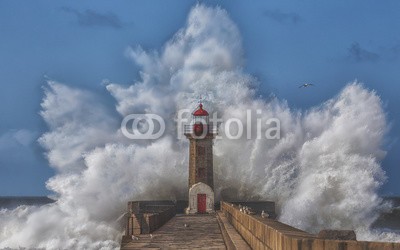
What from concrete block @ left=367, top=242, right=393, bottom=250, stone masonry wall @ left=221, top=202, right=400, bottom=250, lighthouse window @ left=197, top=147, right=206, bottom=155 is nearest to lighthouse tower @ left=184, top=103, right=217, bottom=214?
lighthouse window @ left=197, top=147, right=206, bottom=155

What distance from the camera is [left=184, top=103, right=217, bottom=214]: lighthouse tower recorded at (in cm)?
2769

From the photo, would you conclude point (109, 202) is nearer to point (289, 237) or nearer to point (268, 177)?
point (268, 177)

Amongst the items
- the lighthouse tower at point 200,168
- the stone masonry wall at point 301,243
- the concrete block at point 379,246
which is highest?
the lighthouse tower at point 200,168

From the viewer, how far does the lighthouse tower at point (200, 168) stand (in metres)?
27.7

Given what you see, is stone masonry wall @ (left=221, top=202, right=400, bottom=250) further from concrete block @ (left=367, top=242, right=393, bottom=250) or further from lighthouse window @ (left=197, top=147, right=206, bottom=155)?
lighthouse window @ (left=197, top=147, right=206, bottom=155)

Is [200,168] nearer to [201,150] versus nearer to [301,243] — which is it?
[201,150]

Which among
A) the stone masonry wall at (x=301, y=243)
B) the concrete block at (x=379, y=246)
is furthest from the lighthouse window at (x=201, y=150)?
the concrete block at (x=379, y=246)

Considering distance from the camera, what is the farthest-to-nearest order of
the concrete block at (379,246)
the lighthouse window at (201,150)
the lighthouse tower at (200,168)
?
the lighthouse window at (201,150)
the lighthouse tower at (200,168)
the concrete block at (379,246)

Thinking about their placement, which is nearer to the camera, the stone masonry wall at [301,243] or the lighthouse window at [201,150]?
the stone masonry wall at [301,243]

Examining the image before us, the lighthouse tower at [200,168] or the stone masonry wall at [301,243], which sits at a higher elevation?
the lighthouse tower at [200,168]

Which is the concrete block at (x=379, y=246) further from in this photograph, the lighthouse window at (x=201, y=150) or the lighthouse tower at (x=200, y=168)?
the lighthouse window at (x=201, y=150)

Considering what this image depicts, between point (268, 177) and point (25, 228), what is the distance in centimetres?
1514

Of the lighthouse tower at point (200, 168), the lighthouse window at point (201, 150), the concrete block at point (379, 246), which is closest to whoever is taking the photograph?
the concrete block at point (379, 246)

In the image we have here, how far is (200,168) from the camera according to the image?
92.0ft
